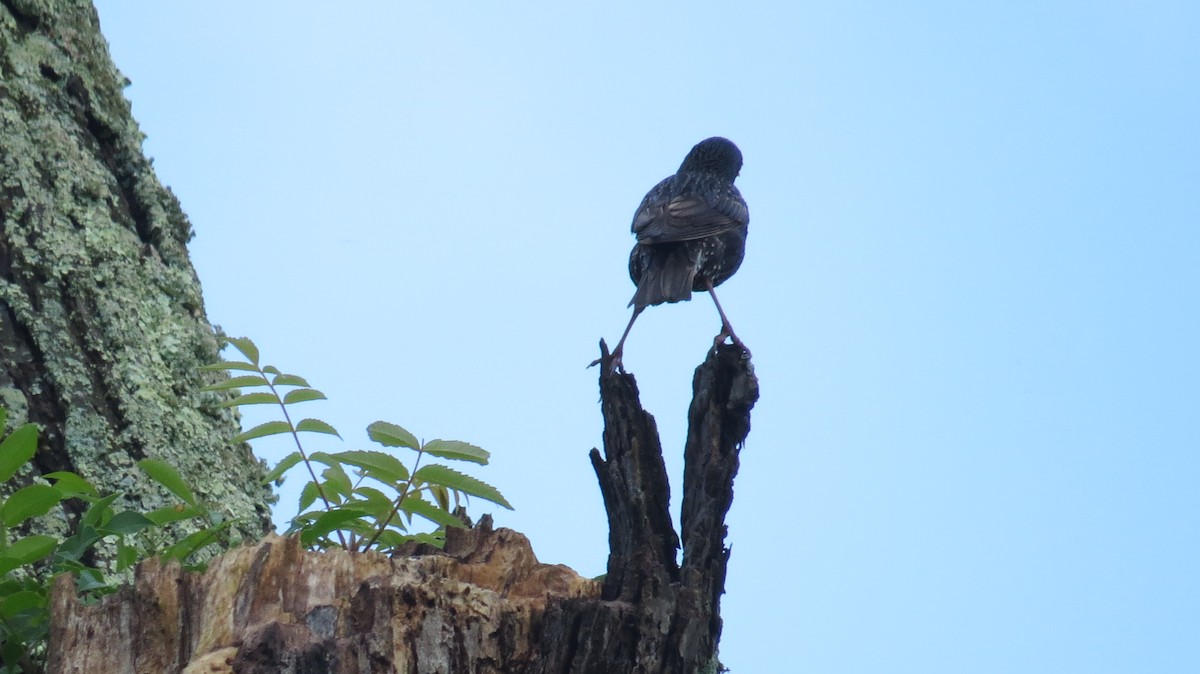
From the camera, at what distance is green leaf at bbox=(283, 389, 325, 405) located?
9.39 feet

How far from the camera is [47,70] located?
4551 mm

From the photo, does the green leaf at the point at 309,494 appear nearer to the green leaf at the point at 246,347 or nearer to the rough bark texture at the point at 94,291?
the green leaf at the point at 246,347

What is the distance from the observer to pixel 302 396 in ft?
9.45

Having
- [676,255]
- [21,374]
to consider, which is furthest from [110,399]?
[676,255]

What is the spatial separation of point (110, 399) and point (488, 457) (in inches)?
64.7

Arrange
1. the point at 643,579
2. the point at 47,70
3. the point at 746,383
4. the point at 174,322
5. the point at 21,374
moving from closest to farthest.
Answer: the point at 643,579, the point at 746,383, the point at 21,374, the point at 174,322, the point at 47,70

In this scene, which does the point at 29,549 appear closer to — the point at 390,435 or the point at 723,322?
the point at 390,435

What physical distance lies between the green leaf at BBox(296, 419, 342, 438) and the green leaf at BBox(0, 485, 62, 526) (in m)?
0.58

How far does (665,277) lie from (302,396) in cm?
356

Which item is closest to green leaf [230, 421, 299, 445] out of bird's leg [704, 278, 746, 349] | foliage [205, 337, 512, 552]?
foliage [205, 337, 512, 552]

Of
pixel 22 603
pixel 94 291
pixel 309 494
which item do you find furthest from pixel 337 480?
pixel 94 291

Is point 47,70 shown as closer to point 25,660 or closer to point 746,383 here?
point 25,660

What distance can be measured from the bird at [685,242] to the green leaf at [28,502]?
11.6 feet

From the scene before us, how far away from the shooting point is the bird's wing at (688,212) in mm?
6273
